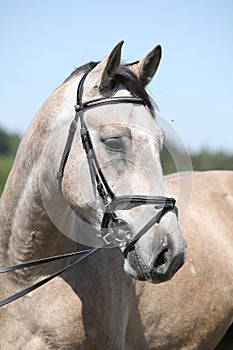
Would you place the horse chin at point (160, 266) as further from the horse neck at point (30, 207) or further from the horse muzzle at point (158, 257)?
the horse neck at point (30, 207)

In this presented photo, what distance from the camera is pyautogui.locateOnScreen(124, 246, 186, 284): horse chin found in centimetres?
345

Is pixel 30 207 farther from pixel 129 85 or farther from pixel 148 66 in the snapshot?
pixel 148 66

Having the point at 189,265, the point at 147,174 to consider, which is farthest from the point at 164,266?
the point at 189,265

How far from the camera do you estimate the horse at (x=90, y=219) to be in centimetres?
354

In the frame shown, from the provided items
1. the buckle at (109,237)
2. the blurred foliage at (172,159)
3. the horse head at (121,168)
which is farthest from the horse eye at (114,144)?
the buckle at (109,237)

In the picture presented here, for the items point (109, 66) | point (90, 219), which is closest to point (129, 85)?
point (109, 66)

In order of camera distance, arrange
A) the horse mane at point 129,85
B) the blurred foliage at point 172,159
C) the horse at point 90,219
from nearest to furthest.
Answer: the horse at point 90,219
the horse mane at point 129,85
the blurred foliage at point 172,159

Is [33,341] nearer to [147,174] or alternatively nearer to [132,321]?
[132,321]

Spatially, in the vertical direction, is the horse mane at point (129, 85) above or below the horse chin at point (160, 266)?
above

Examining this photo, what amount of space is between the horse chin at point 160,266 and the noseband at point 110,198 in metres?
0.10

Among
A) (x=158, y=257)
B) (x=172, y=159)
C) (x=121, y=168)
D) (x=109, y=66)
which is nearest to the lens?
(x=158, y=257)

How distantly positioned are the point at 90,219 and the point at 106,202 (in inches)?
8.0

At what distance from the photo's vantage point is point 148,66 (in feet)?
13.1

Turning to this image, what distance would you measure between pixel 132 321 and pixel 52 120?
159 cm
